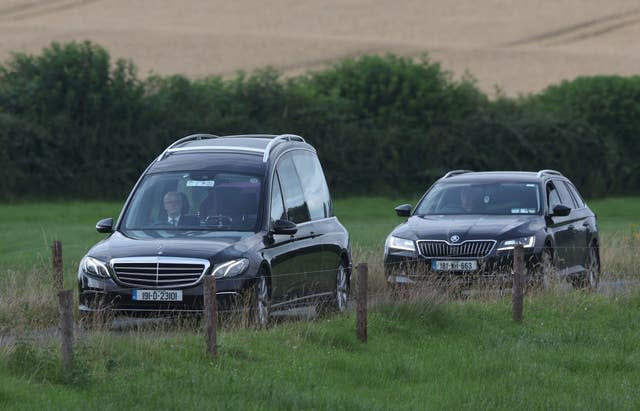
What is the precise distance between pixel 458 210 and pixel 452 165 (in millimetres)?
32982

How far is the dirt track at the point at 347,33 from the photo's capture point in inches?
2712

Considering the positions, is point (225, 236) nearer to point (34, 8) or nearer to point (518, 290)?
point (518, 290)

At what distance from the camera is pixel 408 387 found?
37.3ft

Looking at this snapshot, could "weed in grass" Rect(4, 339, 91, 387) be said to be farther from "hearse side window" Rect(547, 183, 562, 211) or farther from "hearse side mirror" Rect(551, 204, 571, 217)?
"hearse side window" Rect(547, 183, 562, 211)

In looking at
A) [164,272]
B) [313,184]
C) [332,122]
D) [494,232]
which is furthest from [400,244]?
[332,122]

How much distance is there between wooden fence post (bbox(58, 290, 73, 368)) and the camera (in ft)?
34.8

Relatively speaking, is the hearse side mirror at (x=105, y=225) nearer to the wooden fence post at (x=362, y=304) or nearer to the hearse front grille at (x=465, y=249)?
the wooden fence post at (x=362, y=304)

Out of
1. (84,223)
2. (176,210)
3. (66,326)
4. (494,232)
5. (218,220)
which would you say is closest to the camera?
(66,326)

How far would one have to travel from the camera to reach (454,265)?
18.2 metres

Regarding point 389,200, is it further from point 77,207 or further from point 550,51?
point 550,51

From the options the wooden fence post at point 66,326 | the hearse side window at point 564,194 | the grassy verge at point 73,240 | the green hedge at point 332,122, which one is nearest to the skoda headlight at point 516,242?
the grassy verge at point 73,240

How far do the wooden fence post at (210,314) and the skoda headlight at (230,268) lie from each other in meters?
2.42

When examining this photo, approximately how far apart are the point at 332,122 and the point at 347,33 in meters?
24.0

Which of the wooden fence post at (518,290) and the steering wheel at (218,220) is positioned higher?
the steering wheel at (218,220)
